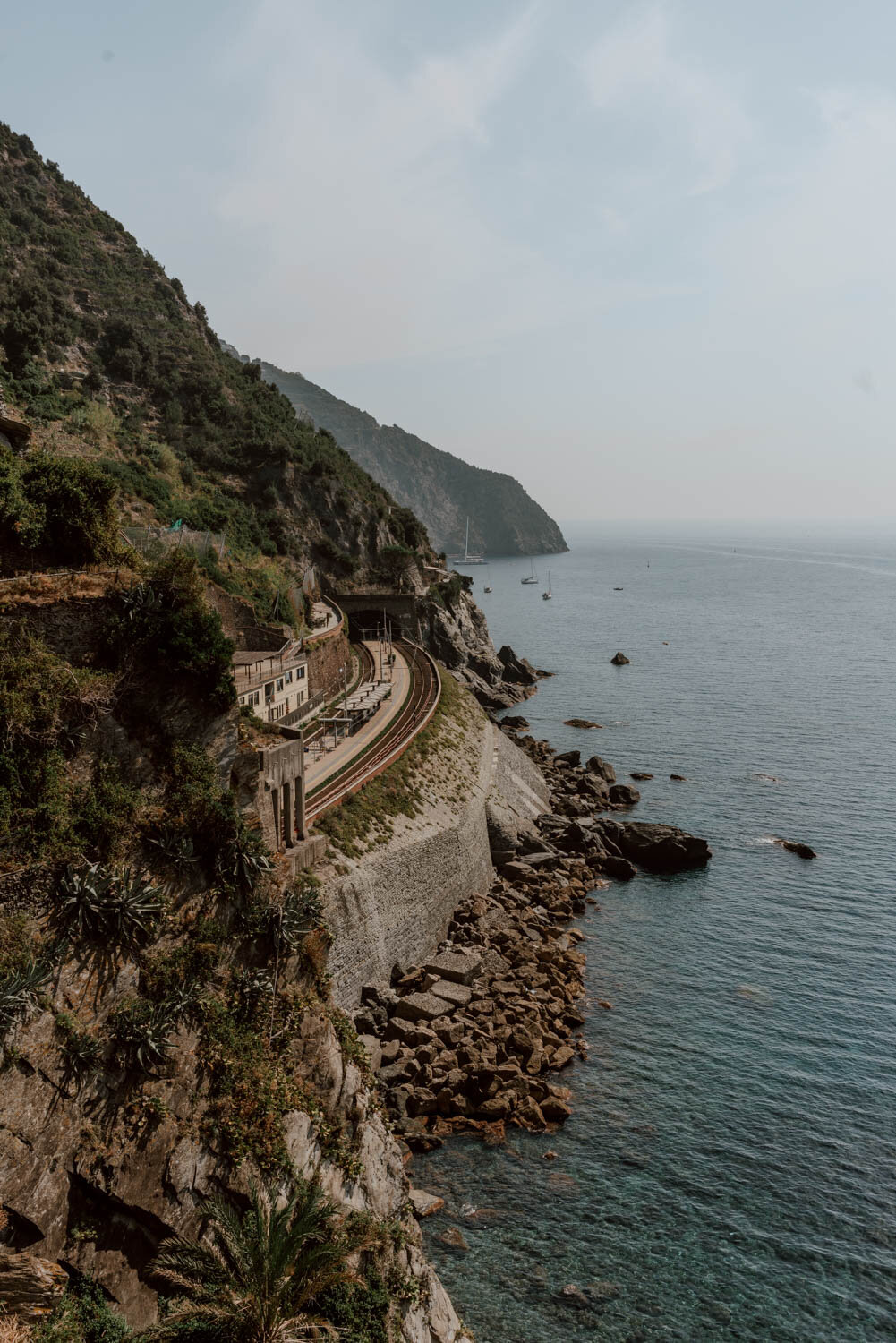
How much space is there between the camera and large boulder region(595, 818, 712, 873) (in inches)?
1994

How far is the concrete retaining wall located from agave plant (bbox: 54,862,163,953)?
37.6 ft

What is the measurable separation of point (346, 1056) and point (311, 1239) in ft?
15.9

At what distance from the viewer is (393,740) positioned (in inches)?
1903

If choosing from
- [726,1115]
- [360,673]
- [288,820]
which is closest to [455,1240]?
[726,1115]

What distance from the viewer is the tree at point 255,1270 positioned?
15.6m

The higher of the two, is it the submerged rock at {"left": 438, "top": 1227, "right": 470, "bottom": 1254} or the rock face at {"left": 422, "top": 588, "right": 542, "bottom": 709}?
the rock face at {"left": 422, "top": 588, "right": 542, "bottom": 709}

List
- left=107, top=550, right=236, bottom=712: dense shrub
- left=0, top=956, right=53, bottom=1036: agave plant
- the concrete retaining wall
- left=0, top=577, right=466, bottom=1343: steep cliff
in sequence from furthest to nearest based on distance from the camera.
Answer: the concrete retaining wall
left=107, top=550, right=236, bottom=712: dense shrub
left=0, top=577, right=466, bottom=1343: steep cliff
left=0, top=956, right=53, bottom=1036: agave plant

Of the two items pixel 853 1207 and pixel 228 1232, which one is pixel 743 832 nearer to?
pixel 853 1207

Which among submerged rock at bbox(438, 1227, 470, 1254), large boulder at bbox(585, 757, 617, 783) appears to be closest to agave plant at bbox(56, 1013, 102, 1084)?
submerged rock at bbox(438, 1227, 470, 1254)

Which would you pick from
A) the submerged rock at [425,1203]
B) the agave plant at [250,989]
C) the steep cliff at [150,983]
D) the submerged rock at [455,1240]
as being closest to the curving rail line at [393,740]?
the steep cliff at [150,983]

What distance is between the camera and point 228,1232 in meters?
16.8

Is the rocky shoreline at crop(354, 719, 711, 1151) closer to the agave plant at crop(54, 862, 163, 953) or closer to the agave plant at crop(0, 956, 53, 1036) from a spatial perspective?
the agave plant at crop(54, 862, 163, 953)

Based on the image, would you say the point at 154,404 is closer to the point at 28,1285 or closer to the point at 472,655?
the point at 472,655

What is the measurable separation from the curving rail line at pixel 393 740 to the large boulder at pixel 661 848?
611 inches
